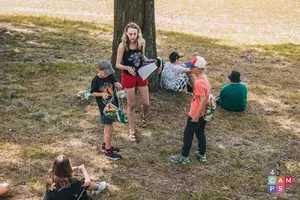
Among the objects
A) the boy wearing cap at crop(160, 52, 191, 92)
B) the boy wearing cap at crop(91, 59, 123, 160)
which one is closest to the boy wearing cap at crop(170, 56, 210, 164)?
the boy wearing cap at crop(91, 59, 123, 160)

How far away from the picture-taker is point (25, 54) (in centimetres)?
1071

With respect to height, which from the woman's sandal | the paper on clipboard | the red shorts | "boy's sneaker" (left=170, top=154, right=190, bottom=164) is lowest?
"boy's sneaker" (left=170, top=154, right=190, bottom=164)

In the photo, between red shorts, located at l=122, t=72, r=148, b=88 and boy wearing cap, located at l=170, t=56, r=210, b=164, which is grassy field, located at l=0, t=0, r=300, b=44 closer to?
red shorts, located at l=122, t=72, r=148, b=88

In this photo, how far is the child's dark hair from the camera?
407cm

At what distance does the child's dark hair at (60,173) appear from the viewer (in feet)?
13.4

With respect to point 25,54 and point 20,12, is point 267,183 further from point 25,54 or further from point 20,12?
point 20,12

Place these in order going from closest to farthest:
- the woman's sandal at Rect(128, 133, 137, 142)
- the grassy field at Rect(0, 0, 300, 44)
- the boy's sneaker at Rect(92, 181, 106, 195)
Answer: the boy's sneaker at Rect(92, 181, 106, 195), the woman's sandal at Rect(128, 133, 137, 142), the grassy field at Rect(0, 0, 300, 44)

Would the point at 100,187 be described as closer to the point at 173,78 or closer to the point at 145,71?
the point at 145,71

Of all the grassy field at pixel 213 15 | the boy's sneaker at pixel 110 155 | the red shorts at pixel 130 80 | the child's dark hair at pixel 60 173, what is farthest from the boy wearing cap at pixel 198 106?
the grassy field at pixel 213 15

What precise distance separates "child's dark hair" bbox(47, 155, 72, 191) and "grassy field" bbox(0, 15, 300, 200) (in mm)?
1002

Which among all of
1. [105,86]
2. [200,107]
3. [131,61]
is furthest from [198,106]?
[131,61]

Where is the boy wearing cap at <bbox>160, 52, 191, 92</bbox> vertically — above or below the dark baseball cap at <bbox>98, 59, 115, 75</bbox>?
below

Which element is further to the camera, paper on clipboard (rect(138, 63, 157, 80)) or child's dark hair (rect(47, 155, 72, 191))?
paper on clipboard (rect(138, 63, 157, 80))

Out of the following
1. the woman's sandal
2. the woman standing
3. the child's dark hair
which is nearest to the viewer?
the child's dark hair
